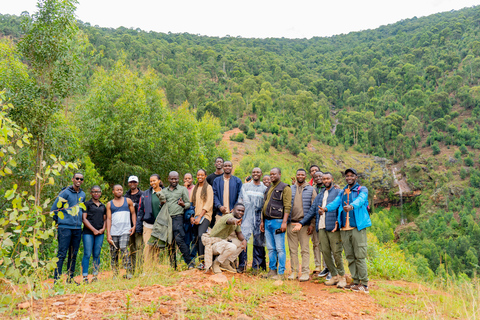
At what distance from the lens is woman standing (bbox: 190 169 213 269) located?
553 cm

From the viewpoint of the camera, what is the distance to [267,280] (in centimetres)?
510

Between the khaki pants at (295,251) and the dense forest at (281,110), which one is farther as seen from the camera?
the dense forest at (281,110)

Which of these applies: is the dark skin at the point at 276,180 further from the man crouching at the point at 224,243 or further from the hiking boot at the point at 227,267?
the hiking boot at the point at 227,267

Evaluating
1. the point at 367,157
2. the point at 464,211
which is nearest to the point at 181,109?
the point at 464,211

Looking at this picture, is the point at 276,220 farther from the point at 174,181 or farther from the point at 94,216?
the point at 94,216

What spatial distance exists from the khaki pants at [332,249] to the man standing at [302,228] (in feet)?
1.22

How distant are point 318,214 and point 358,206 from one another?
0.97m

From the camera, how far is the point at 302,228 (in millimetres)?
5762

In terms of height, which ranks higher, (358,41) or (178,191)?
(358,41)

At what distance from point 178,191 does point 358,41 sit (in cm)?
16468

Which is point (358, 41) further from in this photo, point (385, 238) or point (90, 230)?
point (90, 230)

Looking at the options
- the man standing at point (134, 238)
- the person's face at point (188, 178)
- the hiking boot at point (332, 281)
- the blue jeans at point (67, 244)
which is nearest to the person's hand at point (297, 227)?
the hiking boot at point (332, 281)

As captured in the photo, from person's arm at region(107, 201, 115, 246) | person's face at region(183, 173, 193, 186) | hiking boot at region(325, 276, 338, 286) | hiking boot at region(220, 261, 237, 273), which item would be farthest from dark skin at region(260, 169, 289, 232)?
person's arm at region(107, 201, 115, 246)

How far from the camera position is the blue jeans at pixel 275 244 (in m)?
5.36
